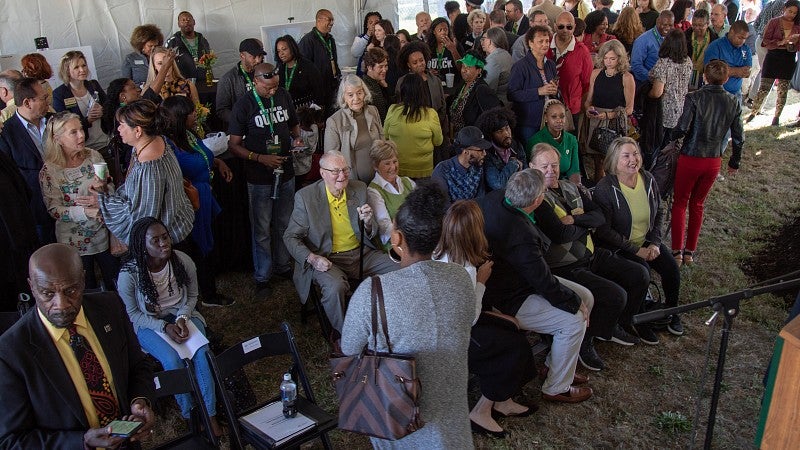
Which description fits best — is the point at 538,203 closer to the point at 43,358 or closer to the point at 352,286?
the point at 352,286

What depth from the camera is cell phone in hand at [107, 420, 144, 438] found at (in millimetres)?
2281

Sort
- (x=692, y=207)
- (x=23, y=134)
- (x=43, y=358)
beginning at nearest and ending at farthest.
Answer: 1. (x=43, y=358)
2. (x=23, y=134)
3. (x=692, y=207)

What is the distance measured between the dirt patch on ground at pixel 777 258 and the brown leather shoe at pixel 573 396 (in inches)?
83.3

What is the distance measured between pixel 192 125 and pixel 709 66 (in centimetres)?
394

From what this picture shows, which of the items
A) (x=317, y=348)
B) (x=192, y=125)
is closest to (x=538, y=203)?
(x=317, y=348)

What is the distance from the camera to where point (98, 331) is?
7.89 feet

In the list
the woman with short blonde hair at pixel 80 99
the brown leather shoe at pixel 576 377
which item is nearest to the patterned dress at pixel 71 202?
the woman with short blonde hair at pixel 80 99

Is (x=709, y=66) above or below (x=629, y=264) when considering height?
above

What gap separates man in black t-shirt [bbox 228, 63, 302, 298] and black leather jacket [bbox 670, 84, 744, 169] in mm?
3073

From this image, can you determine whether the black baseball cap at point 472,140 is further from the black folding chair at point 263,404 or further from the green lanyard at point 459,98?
the black folding chair at point 263,404

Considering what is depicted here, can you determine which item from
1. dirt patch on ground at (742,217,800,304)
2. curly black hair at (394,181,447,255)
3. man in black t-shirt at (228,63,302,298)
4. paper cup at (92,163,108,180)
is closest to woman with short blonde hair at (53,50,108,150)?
man in black t-shirt at (228,63,302,298)

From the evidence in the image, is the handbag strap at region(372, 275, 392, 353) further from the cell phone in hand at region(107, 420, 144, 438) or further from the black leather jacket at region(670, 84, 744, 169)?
the black leather jacket at region(670, 84, 744, 169)

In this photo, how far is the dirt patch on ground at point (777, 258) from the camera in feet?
17.6

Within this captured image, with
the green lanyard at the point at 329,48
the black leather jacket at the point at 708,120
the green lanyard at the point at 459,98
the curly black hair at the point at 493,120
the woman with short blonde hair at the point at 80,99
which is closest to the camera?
the curly black hair at the point at 493,120
